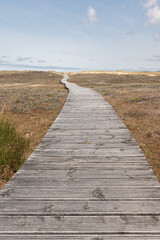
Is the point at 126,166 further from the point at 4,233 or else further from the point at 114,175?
the point at 4,233

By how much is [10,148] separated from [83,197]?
211cm

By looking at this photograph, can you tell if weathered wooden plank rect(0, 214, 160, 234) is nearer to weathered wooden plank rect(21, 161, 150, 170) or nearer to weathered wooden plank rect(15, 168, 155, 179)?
weathered wooden plank rect(15, 168, 155, 179)

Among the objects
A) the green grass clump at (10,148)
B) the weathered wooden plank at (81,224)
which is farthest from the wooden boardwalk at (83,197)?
the green grass clump at (10,148)

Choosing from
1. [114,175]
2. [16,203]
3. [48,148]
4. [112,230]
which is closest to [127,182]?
[114,175]

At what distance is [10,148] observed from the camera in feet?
11.7

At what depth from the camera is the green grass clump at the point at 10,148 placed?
335 centimetres

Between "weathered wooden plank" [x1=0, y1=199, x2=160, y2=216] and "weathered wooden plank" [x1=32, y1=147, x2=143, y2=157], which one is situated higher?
"weathered wooden plank" [x1=32, y1=147, x2=143, y2=157]

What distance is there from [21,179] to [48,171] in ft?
1.42

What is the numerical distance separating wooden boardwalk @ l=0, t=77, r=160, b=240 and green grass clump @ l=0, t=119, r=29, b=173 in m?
0.48

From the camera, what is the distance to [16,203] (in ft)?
6.76

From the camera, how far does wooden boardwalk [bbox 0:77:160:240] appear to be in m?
1.69

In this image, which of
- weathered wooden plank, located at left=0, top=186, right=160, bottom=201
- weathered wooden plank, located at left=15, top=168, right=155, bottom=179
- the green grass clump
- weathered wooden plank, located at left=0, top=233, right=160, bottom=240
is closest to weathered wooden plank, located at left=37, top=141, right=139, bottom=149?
the green grass clump

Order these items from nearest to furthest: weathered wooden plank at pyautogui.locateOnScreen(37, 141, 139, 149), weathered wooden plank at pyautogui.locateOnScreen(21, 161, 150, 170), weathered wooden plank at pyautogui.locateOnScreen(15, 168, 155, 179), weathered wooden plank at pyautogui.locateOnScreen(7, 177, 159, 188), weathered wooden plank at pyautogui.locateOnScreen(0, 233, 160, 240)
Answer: weathered wooden plank at pyautogui.locateOnScreen(0, 233, 160, 240), weathered wooden plank at pyautogui.locateOnScreen(7, 177, 159, 188), weathered wooden plank at pyautogui.locateOnScreen(15, 168, 155, 179), weathered wooden plank at pyautogui.locateOnScreen(21, 161, 150, 170), weathered wooden plank at pyautogui.locateOnScreen(37, 141, 139, 149)

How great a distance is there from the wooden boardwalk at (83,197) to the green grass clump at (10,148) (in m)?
0.48
